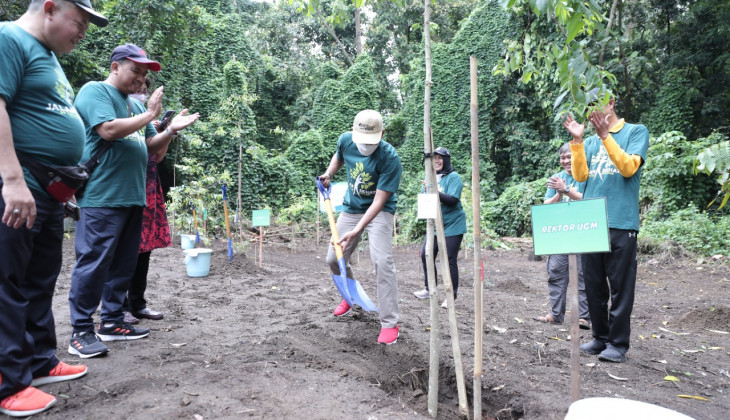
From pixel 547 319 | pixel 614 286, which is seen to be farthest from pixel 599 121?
pixel 547 319

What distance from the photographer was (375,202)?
10.7 ft

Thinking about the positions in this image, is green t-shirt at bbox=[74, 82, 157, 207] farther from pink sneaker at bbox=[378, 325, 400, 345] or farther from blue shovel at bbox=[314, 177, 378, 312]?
pink sneaker at bbox=[378, 325, 400, 345]

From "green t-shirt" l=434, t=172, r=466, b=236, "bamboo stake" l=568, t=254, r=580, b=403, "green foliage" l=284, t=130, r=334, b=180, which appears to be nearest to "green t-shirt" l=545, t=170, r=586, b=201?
"green t-shirt" l=434, t=172, r=466, b=236

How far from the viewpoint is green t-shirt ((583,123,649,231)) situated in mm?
3039

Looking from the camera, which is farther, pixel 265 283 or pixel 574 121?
pixel 265 283

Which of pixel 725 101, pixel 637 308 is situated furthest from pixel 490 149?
pixel 637 308

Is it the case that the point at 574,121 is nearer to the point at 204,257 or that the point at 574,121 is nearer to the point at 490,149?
the point at 204,257

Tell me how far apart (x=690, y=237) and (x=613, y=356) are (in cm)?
795

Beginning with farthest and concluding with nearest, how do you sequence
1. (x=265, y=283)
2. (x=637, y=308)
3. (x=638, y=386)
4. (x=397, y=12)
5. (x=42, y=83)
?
(x=397, y=12) → (x=265, y=283) → (x=637, y=308) → (x=638, y=386) → (x=42, y=83)

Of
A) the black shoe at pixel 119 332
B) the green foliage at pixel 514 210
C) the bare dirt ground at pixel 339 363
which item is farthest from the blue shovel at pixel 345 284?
the green foliage at pixel 514 210

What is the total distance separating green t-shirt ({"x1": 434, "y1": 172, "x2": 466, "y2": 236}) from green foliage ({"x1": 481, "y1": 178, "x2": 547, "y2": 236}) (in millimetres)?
8501

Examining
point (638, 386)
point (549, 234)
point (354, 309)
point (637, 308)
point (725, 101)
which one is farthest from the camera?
point (725, 101)

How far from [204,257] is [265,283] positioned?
2.98 ft

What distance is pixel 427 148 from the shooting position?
2.31 m
